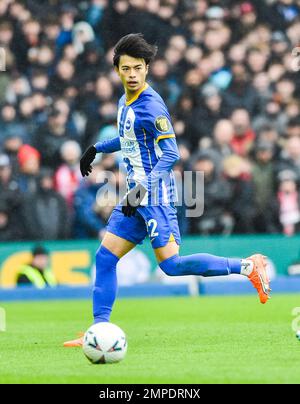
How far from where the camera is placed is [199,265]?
8820mm

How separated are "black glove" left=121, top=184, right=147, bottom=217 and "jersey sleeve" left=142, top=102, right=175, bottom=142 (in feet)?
1.47

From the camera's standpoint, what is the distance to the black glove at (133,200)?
862cm

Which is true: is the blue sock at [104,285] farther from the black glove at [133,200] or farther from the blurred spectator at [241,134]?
the blurred spectator at [241,134]

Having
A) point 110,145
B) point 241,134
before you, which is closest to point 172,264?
point 110,145

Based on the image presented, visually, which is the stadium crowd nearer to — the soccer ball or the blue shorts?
the blue shorts

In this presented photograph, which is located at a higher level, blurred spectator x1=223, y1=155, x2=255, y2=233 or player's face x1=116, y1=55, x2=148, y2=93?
blurred spectator x1=223, y1=155, x2=255, y2=233

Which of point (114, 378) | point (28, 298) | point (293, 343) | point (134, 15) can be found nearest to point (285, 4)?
point (134, 15)

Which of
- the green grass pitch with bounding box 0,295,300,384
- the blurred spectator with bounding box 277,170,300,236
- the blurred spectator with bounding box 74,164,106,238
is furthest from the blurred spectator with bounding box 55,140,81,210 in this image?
the blurred spectator with bounding box 277,170,300,236

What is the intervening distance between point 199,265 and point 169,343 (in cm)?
115

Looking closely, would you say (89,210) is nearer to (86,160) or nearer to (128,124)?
(86,160)

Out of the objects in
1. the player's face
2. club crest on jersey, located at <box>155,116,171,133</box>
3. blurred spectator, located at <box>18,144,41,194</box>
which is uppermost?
blurred spectator, located at <box>18,144,41,194</box>

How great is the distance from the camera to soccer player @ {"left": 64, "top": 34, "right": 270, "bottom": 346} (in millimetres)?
8797

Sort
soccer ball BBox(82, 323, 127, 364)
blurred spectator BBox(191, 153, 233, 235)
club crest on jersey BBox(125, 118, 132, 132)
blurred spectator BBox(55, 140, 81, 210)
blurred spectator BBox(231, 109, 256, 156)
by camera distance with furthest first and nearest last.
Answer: blurred spectator BBox(231, 109, 256, 156) < blurred spectator BBox(55, 140, 81, 210) < blurred spectator BBox(191, 153, 233, 235) < club crest on jersey BBox(125, 118, 132, 132) < soccer ball BBox(82, 323, 127, 364)
